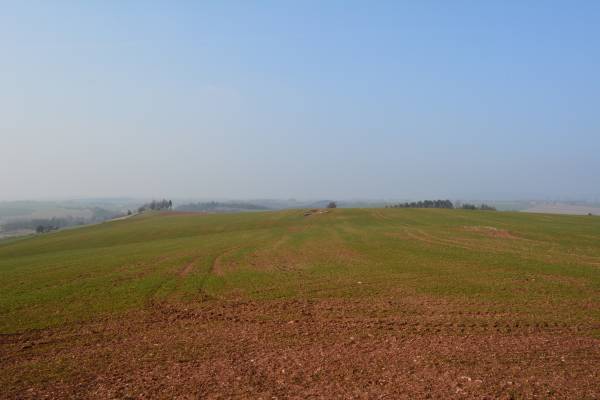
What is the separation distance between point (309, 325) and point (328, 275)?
31.1ft

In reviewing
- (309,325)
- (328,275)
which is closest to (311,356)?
(309,325)

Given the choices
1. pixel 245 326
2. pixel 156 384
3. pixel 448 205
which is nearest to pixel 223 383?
pixel 156 384

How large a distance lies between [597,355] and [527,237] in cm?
3197

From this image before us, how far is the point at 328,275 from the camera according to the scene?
82.7 ft

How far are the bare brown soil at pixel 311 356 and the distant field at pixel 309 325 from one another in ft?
0.21

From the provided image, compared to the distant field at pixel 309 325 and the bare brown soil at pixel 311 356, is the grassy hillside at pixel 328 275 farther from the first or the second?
the bare brown soil at pixel 311 356

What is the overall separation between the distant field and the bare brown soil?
0.06 m

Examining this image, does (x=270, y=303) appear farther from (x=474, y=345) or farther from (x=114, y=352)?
(x=474, y=345)

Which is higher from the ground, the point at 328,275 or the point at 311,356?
the point at 328,275

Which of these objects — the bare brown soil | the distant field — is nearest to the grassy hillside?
the distant field

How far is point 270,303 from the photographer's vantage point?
758 inches

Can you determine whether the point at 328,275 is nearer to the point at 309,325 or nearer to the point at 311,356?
the point at 309,325

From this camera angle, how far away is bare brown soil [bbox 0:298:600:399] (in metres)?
10.6

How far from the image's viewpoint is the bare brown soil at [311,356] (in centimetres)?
1062
